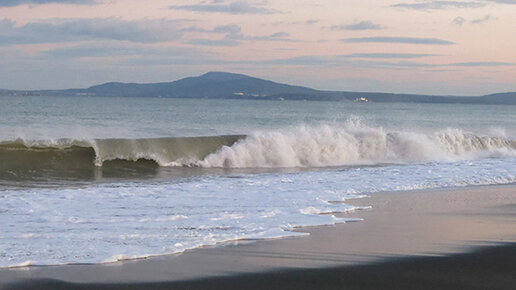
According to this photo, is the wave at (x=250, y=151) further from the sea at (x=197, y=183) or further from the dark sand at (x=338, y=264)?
the dark sand at (x=338, y=264)

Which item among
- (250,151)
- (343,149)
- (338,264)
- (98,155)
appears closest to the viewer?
(338,264)

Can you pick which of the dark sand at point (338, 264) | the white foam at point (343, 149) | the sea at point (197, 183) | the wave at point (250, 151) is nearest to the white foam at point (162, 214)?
the sea at point (197, 183)

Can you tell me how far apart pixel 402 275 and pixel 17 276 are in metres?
3.46

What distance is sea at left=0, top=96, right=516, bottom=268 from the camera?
820 centimetres

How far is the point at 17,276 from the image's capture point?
6410 millimetres

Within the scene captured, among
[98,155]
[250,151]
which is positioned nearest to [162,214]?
[98,155]

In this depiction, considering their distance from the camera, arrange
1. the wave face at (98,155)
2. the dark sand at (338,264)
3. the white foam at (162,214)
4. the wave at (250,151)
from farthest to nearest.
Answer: the wave at (250,151) → the wave face at (98,155) → the white foam at (162,214) → the dark sand at (338,264)

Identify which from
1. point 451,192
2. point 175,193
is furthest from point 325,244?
point 451,192

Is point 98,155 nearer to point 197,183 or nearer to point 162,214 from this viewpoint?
point 197,183

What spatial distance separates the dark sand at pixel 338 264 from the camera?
624 cm

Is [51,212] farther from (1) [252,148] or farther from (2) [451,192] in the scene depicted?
(1) [252,148]

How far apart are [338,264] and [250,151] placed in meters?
15.2

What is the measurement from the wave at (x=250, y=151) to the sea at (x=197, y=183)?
4 cm

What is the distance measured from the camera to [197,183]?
47.6 ft
